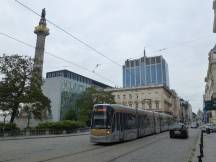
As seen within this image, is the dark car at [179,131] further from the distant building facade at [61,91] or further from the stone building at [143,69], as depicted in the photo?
the distant building facade at [61,91]

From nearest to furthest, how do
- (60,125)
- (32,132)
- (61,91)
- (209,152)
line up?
1. (209,152)
2. (32,132)
3. (60,125)
4. (61,91)

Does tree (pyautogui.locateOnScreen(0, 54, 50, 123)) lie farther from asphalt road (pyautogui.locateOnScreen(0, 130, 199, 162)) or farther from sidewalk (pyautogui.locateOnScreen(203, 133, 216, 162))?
sidewalk (pyautogui.locateOnScreen(203, 133, 216, 162))

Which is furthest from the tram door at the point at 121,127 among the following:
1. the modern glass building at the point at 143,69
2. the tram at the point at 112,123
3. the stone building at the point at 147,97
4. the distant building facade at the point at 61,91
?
the distant building facade at the point at 61,91

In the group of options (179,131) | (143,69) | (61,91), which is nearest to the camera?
(179,131)

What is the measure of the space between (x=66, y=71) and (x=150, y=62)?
2762 inches

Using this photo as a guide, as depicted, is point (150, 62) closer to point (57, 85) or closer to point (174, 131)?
point (174, 131)

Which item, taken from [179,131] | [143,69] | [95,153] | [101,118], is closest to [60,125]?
[143,69]

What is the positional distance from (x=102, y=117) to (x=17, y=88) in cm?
2425

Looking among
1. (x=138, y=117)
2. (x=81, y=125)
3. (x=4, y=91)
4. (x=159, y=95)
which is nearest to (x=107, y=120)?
(x=138, y=117)

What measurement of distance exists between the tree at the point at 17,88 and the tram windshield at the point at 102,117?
22161mm

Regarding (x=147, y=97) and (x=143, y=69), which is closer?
(x=143, y=69)

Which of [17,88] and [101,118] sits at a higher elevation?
[17,88]

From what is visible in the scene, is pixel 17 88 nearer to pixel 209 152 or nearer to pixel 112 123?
pixel 112 123

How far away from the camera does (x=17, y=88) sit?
140ft
